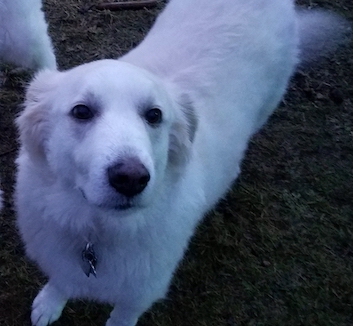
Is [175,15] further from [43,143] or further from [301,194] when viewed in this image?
[301,194]

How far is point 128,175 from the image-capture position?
1885 millimetres

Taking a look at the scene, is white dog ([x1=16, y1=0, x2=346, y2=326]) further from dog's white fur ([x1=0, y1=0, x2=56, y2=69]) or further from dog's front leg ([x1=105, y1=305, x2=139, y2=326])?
dog's white fur ([x1=0, y1=0, x2=56, y2=69])

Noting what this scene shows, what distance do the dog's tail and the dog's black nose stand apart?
242 centimetres

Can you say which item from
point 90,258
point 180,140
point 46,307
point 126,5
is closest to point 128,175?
point 180,140

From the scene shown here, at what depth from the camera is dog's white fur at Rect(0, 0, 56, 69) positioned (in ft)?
10.5

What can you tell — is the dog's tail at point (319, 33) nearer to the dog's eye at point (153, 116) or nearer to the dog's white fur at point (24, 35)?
the dog's white fur at point (24, 35)

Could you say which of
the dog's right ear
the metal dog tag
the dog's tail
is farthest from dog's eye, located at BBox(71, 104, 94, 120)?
the dog's tail

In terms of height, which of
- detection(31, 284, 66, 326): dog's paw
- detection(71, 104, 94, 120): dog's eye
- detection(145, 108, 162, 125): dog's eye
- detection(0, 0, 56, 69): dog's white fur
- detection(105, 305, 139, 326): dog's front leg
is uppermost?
detection(71, 104, 94, 120): dog's eye

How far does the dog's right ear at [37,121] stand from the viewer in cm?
228

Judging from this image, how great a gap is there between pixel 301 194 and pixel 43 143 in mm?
2236

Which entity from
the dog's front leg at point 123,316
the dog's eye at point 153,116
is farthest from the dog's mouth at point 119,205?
the dog's front leg at point 123,316

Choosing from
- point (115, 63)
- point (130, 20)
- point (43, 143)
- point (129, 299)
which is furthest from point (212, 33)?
point (130, 20)

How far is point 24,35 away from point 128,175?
1846 mm

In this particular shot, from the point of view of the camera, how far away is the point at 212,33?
2.88 metres
